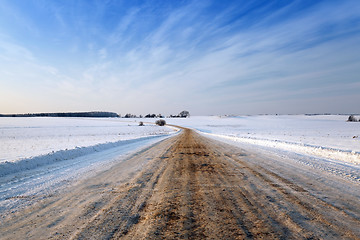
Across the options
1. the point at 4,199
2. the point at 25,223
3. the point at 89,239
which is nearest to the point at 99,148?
the point at 4,199

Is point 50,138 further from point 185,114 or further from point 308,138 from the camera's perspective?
point 185,114

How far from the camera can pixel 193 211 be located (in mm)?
3119

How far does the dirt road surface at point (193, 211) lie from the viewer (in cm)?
251

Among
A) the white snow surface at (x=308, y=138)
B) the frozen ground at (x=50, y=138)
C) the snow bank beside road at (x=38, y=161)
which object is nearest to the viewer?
the snow bank beside road at (x=38, y=161)

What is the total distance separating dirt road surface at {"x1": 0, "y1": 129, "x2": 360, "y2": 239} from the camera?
2514mm

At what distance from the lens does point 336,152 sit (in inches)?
347

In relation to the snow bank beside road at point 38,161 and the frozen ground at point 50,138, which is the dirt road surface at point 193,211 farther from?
the frozen ground at point 50,138

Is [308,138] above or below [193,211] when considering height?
below

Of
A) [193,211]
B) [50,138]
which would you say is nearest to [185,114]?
[50,138]

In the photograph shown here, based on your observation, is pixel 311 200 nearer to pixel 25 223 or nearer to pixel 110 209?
pixel 110 209

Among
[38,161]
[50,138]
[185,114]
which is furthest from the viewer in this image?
[185,114]

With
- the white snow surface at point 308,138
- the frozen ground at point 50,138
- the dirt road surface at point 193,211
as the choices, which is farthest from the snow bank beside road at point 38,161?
the white snow surface at point 308,138

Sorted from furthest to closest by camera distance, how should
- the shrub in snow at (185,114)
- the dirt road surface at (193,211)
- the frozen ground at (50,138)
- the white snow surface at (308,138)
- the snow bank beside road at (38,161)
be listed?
the shrub in snow at (185,114), the frozen ground at (50,138), the white snow surface at (308,138), the snow bank beside road at (38,161), the dirt road surface at (193,211)

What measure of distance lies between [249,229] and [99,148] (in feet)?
37.6
